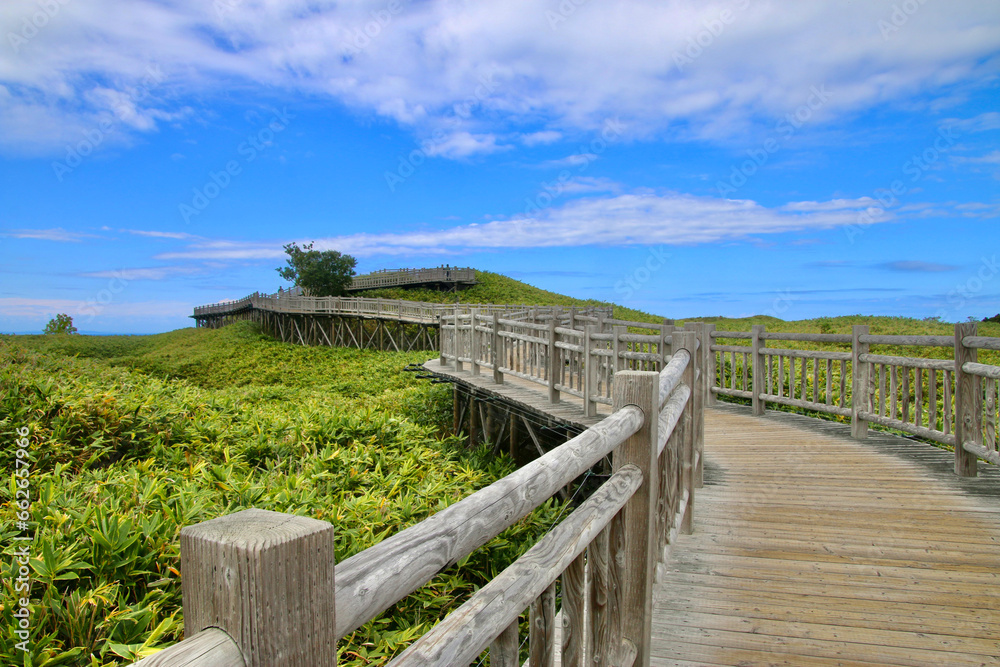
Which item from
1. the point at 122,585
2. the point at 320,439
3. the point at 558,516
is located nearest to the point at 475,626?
the point at 122,585

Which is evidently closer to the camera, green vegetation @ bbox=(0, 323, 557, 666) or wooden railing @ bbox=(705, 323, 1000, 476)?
green vegetation @ bbox=(0, 323, 557, 666)

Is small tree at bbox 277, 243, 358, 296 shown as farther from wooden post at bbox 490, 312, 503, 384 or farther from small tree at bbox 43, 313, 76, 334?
wooden post at bbox 490, 312, 503, 384

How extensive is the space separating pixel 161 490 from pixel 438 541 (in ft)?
13.6

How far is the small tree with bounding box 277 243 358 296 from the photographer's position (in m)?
54.2

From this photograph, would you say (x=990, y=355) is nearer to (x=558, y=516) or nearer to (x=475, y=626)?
(x=558, y=516)

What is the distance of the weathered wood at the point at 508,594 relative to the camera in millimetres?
1360

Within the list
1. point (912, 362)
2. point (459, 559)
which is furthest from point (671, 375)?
point (912, 362)

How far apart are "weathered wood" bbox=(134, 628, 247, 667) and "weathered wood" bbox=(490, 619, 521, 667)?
94cm

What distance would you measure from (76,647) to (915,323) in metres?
27.3

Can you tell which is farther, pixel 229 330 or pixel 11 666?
pixel 229 330

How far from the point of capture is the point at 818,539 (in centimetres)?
473

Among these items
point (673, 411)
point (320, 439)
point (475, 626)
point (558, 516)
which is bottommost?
point (558, 516)

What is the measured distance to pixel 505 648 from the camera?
169 centimetres

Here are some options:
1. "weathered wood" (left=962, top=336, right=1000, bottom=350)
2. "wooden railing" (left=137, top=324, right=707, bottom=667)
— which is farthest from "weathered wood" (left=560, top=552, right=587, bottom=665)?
"weathered wood" (left=962, top=336, right=1000, bottom=350)
